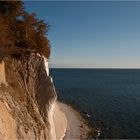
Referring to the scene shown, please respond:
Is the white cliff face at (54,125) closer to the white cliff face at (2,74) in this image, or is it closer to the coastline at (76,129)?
the coastline at (76,129)

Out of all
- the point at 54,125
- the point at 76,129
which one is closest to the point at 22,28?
the point at 54,125

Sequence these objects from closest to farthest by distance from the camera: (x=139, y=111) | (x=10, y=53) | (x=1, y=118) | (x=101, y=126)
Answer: (x=1, y=118) < (x=10, y=53) < (x=101, y=126) < (x=139, y=111)

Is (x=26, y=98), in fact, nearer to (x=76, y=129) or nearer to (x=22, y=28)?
(x=22, y=28)

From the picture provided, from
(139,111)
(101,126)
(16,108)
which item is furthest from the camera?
(139,111)

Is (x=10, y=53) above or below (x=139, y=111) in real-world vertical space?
above

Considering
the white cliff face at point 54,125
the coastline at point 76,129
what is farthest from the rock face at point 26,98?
the coastline at point 76,129

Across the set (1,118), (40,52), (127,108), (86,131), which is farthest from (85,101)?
(1,118)

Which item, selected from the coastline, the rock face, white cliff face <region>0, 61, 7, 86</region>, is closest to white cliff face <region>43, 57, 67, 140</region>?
the rock face

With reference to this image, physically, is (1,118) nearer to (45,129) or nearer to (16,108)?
(16,108)
